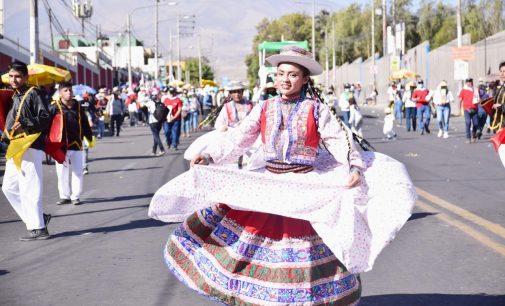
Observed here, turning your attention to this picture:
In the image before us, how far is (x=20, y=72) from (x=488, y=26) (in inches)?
2390

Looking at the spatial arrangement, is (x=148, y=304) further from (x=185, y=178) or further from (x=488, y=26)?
(x=488, y=26)

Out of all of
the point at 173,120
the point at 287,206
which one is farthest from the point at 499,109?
the point at 173,120

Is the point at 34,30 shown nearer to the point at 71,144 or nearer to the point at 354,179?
the point at 71,144

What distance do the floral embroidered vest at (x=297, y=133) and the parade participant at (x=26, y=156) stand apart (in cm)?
469

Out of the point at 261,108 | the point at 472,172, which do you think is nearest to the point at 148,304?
the point at 261,108

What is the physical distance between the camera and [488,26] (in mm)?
67562

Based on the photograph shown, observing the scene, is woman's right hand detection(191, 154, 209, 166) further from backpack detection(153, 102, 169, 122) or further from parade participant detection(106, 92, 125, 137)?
parade participant detection(106, 92, 125, 137)

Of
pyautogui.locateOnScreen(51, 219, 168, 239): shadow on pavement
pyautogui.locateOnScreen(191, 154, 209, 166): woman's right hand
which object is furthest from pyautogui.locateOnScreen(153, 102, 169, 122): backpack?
pyautogui.locateOnScreen(191, 154, 209, 166): woman's right hand

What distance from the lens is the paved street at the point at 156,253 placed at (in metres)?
7.30

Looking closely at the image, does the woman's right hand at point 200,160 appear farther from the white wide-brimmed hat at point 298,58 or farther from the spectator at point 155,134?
the spectator at point 155,134

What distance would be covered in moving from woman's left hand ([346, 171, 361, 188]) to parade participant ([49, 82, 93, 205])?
7956mm

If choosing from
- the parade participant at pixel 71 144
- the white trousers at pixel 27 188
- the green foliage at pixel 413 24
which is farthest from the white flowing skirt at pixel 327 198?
the green foliage at pixel 413 24

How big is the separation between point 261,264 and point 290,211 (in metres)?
0.35

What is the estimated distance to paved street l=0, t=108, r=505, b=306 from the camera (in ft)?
24.0
